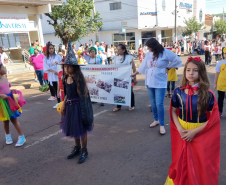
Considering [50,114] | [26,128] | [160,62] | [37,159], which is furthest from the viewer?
[50,114]

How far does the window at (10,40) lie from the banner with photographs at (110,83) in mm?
12910

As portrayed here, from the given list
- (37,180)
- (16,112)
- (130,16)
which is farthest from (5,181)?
(130,16)

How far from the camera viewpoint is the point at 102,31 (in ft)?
106

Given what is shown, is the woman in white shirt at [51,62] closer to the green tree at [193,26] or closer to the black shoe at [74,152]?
the black shoe at [74,152]

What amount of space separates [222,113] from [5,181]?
507 centimetres

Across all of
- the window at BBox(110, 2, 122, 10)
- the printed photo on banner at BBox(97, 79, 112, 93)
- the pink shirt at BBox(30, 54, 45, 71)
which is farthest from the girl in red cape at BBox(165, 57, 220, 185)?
the window at BBox(110, 2, 122, 10)

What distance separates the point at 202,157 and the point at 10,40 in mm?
18071

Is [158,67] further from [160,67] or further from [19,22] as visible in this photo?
[19,22]

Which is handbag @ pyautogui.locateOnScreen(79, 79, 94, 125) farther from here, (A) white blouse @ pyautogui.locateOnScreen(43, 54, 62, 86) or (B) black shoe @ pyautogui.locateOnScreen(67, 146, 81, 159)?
(A) white blouse @ pyautogui.locateOnScreen(43, 54, 62, 86)

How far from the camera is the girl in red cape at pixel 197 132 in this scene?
2424 mm

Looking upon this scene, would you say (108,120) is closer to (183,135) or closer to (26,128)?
(26,128)

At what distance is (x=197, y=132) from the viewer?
8.02 feet

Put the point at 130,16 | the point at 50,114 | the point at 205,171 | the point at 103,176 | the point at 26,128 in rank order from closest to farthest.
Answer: the point at 205,171, the point at 103,176, the point at 26,128, the point at 50,114, the point at 130,16

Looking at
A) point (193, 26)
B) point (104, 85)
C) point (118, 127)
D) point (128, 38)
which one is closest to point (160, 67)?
point (118, 127)
